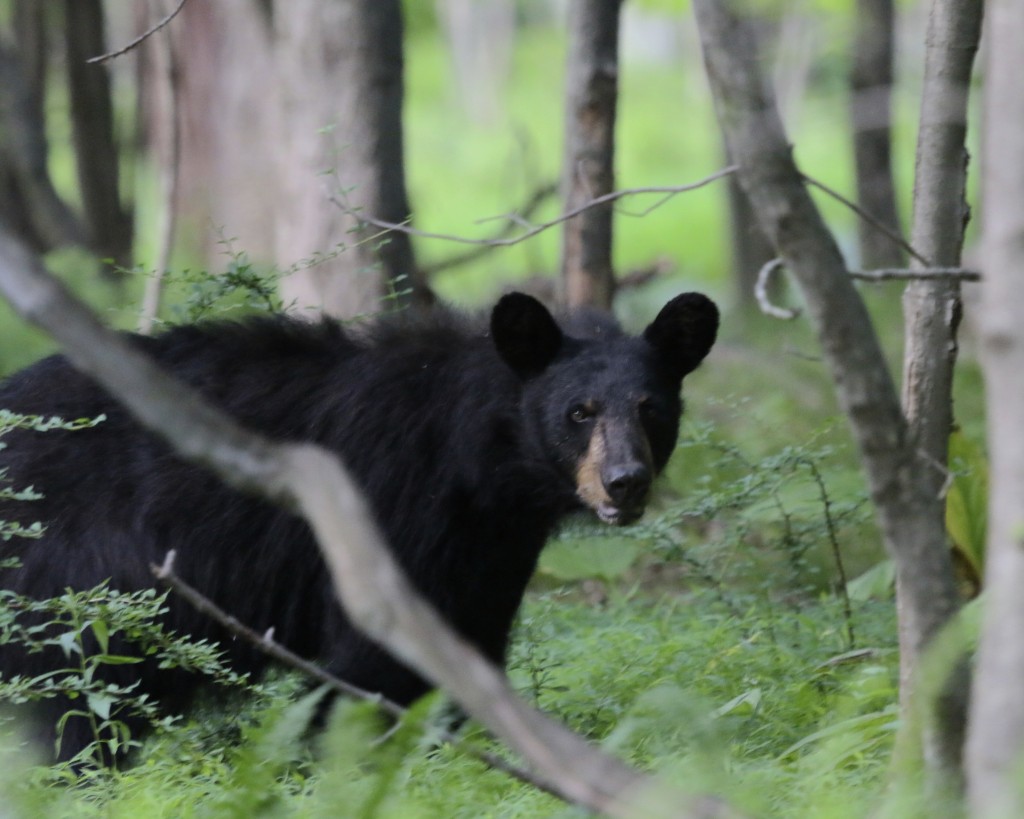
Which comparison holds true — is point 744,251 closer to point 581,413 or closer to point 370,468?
point 581,413

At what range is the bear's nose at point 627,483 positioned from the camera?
500 cm

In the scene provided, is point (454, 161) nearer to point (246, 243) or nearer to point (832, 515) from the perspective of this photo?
point (246, 243)

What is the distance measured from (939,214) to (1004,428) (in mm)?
1680

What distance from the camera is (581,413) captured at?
5.24 metres

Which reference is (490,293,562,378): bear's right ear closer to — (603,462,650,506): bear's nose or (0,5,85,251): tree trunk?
(603,462,650,506): bear's nose

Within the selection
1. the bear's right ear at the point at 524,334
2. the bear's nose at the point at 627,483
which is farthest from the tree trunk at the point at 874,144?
the bear's nose at the point at 627,483

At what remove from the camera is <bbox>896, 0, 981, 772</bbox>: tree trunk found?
13.4 ft

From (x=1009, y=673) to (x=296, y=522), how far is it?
124 inches

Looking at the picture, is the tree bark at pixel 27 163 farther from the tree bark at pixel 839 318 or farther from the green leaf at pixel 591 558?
the tree bark at pixel 839 318

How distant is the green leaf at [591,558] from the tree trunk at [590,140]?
142cm

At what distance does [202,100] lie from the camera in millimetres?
13500

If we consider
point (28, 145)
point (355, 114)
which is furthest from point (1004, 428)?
point (28, 145)

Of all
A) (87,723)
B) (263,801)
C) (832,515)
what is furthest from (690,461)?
(263,801)

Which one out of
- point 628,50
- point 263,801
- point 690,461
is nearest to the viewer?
point 263,801
